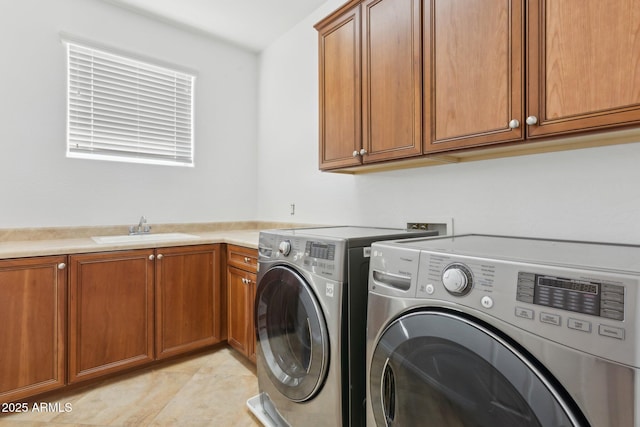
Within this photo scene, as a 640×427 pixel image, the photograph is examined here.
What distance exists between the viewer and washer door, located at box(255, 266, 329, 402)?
1345mm

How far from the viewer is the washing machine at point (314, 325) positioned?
50.4 inches

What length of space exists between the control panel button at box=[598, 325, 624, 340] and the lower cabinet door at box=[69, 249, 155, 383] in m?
2.24

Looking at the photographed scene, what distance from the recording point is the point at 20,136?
7.20ft

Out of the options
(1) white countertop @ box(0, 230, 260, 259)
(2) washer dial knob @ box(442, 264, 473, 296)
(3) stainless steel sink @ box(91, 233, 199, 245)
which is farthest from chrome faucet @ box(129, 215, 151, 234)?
(2) washer dial knob @ box(442, 264, 473, 296)

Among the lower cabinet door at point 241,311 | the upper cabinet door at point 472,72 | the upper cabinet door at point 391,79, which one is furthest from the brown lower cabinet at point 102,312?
the upper cabinet door at point 472,72

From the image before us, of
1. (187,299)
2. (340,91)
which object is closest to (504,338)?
(340,91)

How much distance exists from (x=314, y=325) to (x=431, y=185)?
3.25 feet

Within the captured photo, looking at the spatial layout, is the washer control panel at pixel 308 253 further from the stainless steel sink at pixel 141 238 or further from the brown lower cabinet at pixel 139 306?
the stainless steel sink at pixel 141 238

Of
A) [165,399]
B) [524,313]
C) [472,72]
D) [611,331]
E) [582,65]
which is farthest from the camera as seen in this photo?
[165,399]

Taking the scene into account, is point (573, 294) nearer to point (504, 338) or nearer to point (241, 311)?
point (504, 338)

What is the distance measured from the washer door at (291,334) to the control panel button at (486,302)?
26.4 inches

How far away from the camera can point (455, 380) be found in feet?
2.81

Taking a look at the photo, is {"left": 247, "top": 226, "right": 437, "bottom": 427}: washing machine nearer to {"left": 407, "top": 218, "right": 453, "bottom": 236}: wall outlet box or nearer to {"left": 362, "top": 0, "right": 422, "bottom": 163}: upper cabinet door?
{"left": 407, "top": 218, "right": 453, "bottom": 236}: wall outlet box

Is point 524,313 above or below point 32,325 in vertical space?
above
